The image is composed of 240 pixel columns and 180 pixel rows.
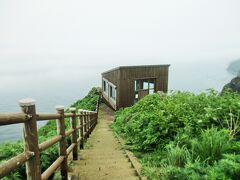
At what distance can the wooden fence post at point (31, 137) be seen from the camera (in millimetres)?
2445

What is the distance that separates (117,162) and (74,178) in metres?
1.32

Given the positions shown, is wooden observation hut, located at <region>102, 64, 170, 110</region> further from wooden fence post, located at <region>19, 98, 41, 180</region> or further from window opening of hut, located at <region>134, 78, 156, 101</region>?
wooden fence post, located at <region>19, 98, 41, 180</region>

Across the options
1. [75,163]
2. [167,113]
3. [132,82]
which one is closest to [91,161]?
[75,163]

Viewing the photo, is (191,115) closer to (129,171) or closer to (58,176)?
(129,171)

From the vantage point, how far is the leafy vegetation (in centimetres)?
332

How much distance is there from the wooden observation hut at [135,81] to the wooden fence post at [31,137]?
61.5 feet

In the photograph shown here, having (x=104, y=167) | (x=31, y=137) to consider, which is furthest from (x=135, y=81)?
(x=31, y=137)

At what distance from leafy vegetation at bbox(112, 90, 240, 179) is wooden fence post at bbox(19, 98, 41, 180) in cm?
195

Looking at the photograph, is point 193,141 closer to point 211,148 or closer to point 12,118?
point 211,148

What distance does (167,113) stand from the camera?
22.4 ft

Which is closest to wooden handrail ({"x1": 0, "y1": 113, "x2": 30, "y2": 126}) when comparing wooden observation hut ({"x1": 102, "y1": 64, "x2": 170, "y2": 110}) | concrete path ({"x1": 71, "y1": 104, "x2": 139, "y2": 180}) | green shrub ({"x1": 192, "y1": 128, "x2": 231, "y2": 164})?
concrete path ({"x1": 71, "y1": 104, "x2": 139, "y2": 180})

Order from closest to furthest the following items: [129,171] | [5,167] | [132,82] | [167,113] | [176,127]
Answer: [5,167]
[129,171]
[176,127]
[167,113]
[132,82]

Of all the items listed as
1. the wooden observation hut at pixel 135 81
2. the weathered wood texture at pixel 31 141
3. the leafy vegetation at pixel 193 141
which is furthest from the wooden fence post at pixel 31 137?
the wooden observation hut at pixel 135 81

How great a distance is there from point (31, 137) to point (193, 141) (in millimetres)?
2966
